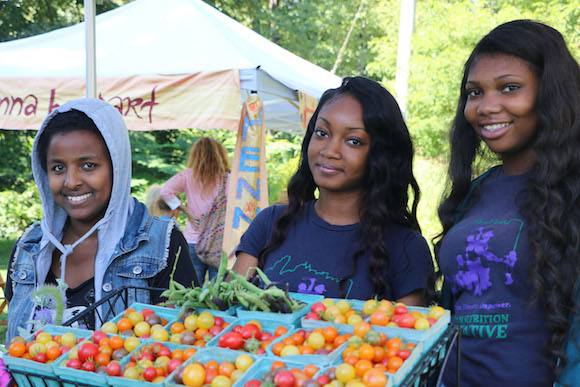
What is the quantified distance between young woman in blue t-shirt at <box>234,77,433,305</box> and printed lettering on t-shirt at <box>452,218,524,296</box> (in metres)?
0.18

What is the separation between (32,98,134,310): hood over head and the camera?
223 cm

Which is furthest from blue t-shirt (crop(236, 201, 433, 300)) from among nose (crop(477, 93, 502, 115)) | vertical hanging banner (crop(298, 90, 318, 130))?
vertical hanging banner (crop(298, 90, 318, 130))

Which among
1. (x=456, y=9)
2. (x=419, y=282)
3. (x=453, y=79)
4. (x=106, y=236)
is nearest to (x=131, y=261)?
(x=106, y=236)

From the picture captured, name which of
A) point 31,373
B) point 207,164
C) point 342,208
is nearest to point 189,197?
point 207,164

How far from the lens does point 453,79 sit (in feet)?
43.9

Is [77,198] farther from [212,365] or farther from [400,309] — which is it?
[400,309]

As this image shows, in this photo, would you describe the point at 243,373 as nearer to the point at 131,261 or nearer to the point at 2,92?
the point at 131,261

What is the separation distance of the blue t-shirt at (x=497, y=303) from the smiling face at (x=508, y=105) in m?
0.15

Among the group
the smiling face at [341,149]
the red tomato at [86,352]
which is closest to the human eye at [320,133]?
the smiling face at [341,149]

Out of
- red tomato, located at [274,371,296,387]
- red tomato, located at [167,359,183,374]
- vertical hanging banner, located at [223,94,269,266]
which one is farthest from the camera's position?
vertical hanging banner, located at [223,94,269,266]

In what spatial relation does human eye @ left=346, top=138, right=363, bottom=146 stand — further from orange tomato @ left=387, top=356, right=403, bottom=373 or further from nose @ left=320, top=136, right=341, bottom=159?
orange tomato @ left=387, top=356, right=403, bottom=373

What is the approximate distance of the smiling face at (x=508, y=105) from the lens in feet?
6.15

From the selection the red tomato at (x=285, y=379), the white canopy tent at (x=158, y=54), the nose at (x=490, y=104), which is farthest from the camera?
the white canopy tent at (x=158, y=54)

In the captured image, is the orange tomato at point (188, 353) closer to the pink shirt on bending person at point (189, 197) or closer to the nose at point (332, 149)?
the nose at point (332, 149)
